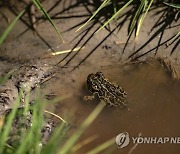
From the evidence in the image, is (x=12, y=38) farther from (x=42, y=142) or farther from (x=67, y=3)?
(x=42, y=142)

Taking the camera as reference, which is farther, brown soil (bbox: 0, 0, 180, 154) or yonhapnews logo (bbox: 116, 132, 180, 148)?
brown soil (bbox: 0, 0, 180, 154)

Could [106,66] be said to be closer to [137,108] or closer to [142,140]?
[137,108]

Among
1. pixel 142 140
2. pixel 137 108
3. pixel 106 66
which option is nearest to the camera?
pixel 142 140

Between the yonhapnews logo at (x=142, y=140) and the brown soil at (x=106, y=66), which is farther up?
the brown soil at (x=106, y=66)

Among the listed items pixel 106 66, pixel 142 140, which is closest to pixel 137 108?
pixel 142 140

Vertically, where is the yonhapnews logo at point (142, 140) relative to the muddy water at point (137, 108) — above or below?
below

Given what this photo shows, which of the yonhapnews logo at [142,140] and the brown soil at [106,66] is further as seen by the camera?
the brown soil at [106,66]
